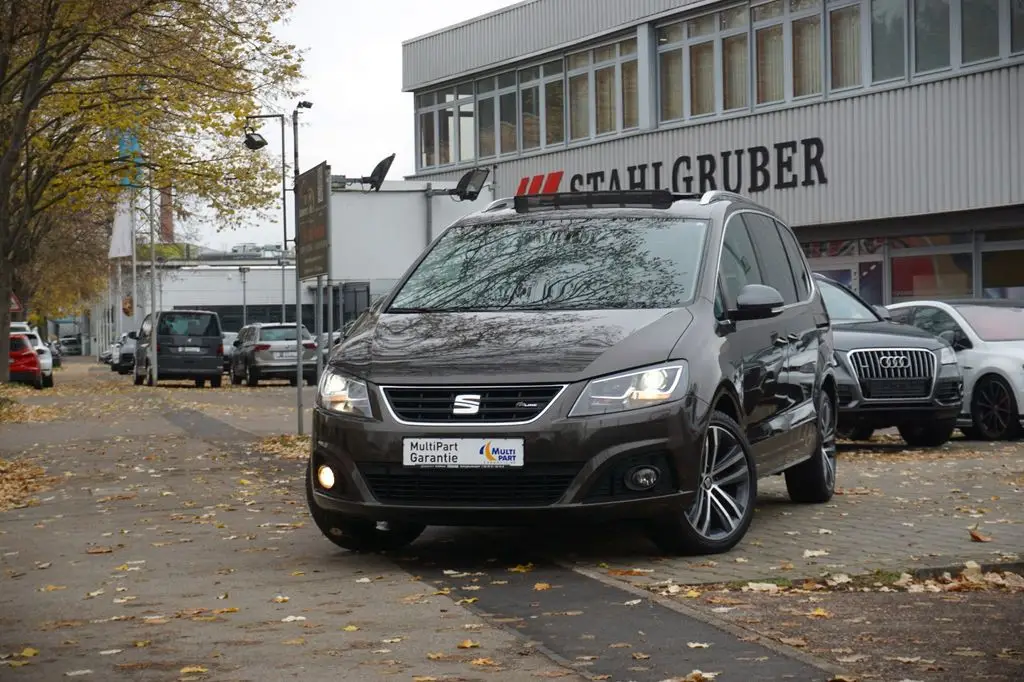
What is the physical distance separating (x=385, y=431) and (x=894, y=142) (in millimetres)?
24031

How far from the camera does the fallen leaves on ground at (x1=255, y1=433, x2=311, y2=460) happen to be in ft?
56.6

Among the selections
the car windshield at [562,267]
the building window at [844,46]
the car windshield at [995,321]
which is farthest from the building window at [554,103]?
the car windshield at [562,267]

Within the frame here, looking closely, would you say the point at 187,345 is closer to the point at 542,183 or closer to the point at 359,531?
the point at 542,183

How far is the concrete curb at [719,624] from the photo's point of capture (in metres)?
5.83

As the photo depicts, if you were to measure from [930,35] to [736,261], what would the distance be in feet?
71.5

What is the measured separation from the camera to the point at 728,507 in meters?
8.79

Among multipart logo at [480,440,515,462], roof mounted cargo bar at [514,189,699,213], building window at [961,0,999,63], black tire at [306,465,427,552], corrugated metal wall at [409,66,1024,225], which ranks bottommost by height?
black tire at [306,465,427,552]

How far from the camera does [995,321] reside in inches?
736

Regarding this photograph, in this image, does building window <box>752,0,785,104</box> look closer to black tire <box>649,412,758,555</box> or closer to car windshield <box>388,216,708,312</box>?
car windshield <box>388,216,708,312</box>

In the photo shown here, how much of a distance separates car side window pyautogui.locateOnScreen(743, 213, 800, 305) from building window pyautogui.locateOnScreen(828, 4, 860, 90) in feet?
71.8

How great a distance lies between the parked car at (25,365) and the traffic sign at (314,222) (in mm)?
26126

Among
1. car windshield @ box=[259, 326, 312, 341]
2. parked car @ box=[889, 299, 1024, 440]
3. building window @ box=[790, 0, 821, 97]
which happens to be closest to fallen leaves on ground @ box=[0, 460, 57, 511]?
parked car @ box=[889, 299, 1024, 440]

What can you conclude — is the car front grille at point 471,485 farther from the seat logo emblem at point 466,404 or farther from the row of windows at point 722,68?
the row of windows at point 722,68

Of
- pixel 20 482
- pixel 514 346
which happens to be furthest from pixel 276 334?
pixel 514 346
